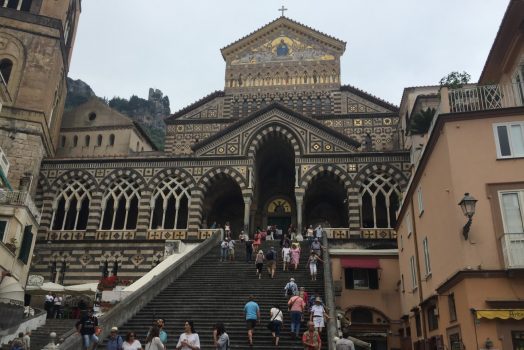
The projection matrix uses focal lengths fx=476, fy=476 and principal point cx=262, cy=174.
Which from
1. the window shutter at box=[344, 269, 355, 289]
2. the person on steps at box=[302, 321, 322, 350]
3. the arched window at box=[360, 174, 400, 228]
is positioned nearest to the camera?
the person on steps at box=[302, 321, 322, 350]

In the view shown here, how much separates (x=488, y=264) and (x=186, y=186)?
21.8m

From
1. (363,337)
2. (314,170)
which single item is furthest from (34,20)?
(363,337)

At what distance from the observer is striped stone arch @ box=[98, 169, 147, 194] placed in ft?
102

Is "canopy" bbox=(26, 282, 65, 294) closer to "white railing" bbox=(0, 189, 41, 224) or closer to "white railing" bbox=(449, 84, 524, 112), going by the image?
"white railing" bbox=(0, 189, 41, 224)

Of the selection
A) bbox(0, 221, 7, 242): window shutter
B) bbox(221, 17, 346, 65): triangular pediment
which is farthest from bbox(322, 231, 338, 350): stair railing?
bbox(221, 17, 346, 65): triangular pediment

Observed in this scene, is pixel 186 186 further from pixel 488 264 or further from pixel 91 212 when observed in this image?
pixel 488 264

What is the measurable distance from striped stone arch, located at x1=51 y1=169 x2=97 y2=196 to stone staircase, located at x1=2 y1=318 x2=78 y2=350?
1222 cm

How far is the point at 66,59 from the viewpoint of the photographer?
118 feet

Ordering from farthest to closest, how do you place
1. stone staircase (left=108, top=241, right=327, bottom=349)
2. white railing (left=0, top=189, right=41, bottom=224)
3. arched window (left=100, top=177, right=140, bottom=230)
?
1. arched window (left=100, top=177, right=140, bottom=230)
2. white railing (left=0, top=189, right=41, bottom=224)
3. stone staircase (left=108, top=241, right=327, bottom=349)

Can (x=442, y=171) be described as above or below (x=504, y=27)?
below

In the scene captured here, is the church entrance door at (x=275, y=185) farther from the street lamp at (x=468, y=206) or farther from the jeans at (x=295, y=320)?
the street lamp at (x=468, y=206)

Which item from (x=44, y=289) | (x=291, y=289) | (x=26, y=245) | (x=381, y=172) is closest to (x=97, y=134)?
(x=26, y=245)

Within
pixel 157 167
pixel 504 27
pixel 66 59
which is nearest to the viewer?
pixel 504 27

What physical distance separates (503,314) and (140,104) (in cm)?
8777
